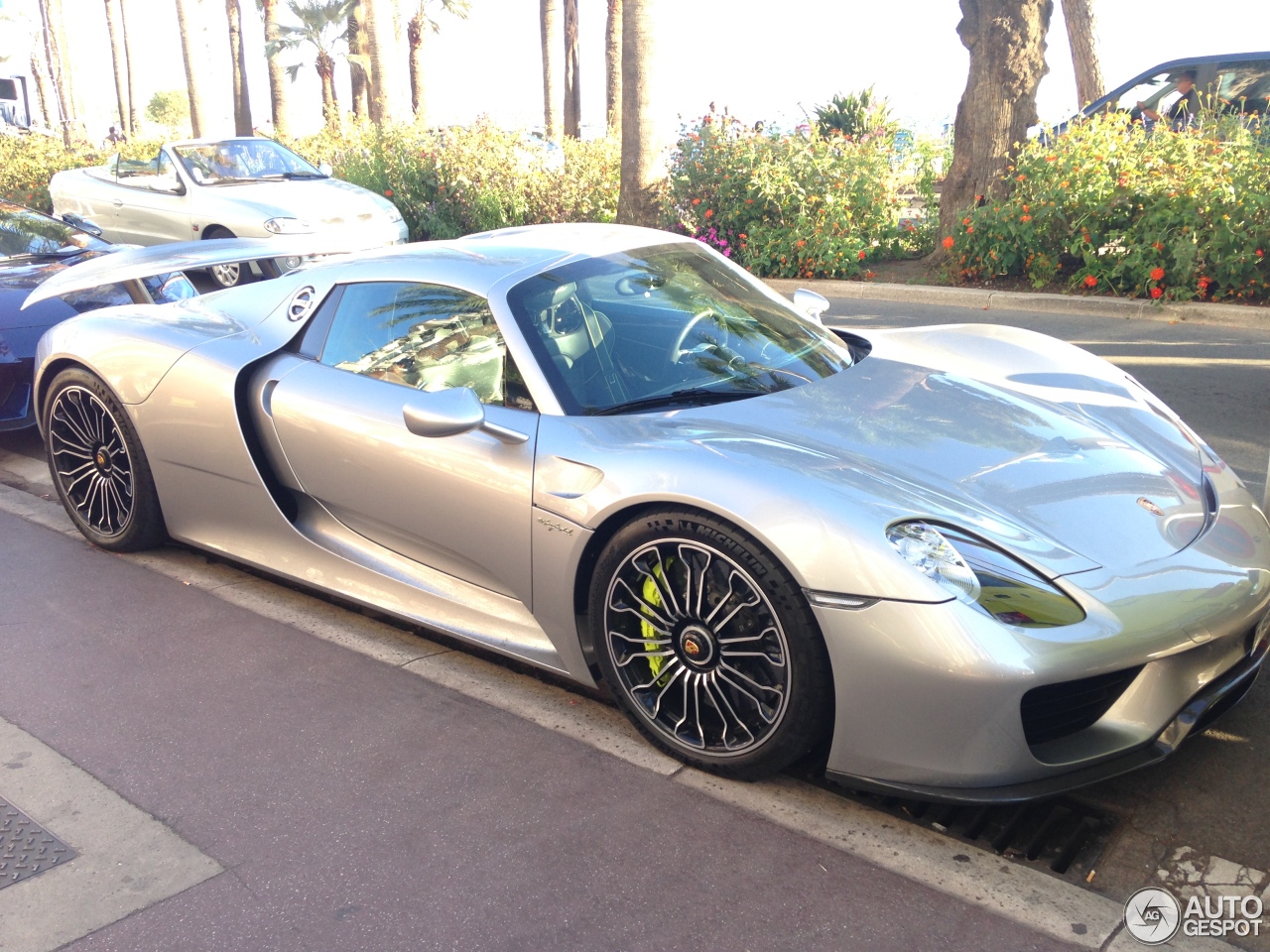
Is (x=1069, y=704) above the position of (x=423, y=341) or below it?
below

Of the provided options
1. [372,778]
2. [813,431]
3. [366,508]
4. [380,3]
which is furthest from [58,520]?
[380,3]

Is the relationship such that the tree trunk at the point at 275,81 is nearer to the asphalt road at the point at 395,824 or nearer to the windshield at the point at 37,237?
the windshield at the point at 37,237

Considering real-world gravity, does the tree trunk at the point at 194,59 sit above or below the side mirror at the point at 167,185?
above

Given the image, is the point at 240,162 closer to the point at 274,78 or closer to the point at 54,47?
the point at 274,78

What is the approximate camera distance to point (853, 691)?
2561mm

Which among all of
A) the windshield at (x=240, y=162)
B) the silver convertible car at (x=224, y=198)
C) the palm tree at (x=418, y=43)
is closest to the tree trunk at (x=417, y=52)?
the palm tree at (x=418, y=43)

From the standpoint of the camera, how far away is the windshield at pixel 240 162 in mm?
11539

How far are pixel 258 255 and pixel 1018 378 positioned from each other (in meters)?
3.93

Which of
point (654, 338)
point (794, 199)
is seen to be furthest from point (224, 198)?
point (654, 338)

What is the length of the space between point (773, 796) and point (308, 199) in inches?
378

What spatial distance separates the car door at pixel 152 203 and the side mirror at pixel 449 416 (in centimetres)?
907

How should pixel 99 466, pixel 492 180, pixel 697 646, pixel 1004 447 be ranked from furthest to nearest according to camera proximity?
pixel 492 180
pixel 99 466
pixel 1004 447
pixel 697 646

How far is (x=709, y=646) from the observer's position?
2.81 m

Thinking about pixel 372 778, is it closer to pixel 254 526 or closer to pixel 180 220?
pixel 254 526
